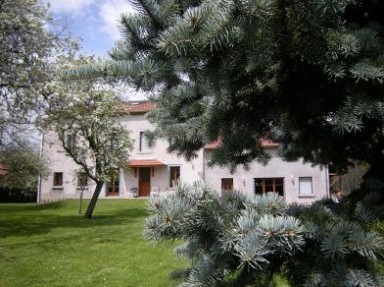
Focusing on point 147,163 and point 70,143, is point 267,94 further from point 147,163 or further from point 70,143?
point 147,163

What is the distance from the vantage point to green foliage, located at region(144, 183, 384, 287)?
5.29 feet

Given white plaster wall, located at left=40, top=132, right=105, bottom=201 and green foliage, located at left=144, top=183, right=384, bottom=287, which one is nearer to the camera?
green foliage, located at left=144, top=183, right=384, bottom=287

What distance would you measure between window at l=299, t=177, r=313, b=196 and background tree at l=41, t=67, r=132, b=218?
17589 millimetres

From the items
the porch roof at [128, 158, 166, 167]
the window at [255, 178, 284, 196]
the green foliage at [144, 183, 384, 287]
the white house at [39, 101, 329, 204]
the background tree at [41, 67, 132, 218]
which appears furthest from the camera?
the porch roof at [128, 158, 166, 167]

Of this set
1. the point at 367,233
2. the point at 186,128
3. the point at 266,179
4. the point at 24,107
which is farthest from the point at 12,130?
the point at 266,179

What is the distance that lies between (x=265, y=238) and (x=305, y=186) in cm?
3589

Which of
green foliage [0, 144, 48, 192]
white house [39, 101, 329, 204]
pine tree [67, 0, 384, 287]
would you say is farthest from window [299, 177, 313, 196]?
pine tree [67, 0, 384, 287]

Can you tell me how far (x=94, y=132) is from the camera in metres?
23.5

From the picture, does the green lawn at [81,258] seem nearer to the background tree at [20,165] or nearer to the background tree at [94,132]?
the background tree at [20,165]

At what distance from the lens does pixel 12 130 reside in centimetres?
1917

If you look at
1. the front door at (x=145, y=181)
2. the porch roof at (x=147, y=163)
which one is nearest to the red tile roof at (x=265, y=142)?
the porch roof at (x=147, y=163)

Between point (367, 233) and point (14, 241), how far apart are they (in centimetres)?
1496

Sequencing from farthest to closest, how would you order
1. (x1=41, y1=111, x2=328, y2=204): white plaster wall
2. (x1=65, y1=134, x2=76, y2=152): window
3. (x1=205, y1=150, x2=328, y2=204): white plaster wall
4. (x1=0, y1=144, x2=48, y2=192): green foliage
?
(x1=41, y1=111, x2=328, y2=204): white plaster wall
(x1=205, y1=150, x2=328, y2=204): white plaster wall
(x1=65, y1=134, x2=76, y2=152): window
(x1=0, y1=144, x2=48, y2=192): green foliage

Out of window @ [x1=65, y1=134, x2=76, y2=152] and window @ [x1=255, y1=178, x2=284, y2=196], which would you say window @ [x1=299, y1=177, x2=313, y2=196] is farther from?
window @ [x1=65, y1=134, x2=76, y2=152]
